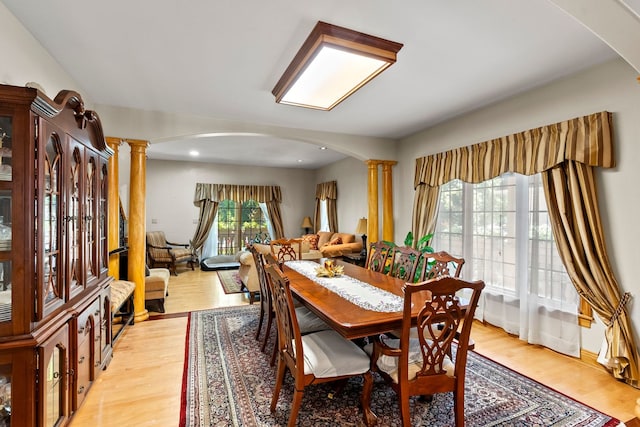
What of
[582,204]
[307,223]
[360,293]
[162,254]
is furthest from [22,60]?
[307,223]

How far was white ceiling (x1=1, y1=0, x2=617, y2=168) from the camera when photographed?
1.86 meters

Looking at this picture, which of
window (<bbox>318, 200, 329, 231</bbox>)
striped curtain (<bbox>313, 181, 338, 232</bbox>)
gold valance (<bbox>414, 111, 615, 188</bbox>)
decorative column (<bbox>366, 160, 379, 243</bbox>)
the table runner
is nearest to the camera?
the table runner

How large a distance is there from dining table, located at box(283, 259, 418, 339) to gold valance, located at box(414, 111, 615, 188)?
179 cm

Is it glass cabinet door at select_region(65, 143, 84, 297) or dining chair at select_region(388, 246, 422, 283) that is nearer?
glass cabinet door at select_region(65, 143, 84, 297)

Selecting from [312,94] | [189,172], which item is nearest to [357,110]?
[312,94]

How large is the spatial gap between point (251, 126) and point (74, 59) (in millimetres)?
1977

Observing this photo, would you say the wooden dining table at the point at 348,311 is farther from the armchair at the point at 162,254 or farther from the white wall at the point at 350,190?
the armchair at the point at 162,254

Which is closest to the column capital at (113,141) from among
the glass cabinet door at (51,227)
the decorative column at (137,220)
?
the decorative column at (137,220)

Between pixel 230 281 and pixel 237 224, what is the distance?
8.84ft

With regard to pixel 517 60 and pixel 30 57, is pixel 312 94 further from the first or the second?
pixel 30 57

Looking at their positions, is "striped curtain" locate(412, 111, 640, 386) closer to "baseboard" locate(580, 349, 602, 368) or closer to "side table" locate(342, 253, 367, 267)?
"baseboard" locate(580, 349, 602, 368)

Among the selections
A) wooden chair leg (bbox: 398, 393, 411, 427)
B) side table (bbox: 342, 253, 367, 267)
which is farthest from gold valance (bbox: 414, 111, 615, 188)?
wooden chair leg (bbox: 398, 393, 411, 427)

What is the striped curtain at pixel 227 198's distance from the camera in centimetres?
749

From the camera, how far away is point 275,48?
7.57 ft
